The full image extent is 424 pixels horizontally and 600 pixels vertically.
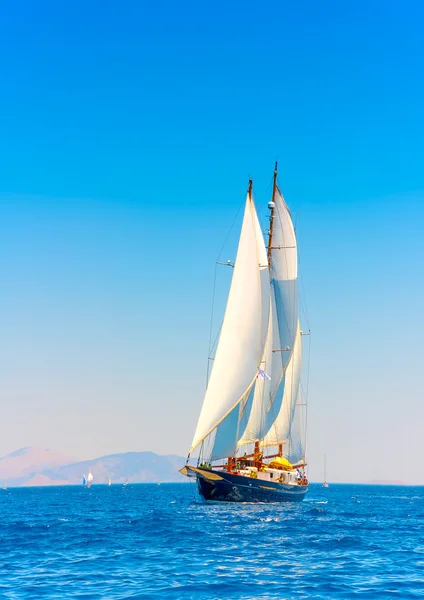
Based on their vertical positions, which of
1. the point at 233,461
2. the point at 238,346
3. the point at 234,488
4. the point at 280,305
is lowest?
the point at 234,488

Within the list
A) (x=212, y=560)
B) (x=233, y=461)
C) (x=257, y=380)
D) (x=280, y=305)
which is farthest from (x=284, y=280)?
(x=212, y=560)

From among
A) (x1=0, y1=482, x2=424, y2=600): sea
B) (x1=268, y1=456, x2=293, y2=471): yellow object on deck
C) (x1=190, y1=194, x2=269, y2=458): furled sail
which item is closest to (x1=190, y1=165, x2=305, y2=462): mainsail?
(x1=190, y1=194, x2=269, y2=458): furled sail

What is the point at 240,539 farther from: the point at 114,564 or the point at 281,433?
the point at 281,433

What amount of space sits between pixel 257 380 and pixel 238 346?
900 cm

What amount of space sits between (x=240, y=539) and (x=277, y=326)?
43597mm

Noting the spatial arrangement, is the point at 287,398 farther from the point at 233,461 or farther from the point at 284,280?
the point at 233,461

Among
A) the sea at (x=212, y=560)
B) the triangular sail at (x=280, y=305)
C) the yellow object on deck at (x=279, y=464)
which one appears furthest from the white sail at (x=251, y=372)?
the sea at (x=212, y=560)

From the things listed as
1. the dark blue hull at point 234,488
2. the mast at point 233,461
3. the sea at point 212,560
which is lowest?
the sea at point 212,560

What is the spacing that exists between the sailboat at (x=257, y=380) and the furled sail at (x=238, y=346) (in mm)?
91

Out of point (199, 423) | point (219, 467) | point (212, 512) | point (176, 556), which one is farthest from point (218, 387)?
point (176, 556)

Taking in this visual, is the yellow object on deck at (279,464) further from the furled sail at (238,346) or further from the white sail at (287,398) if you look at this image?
the furled sail at (238,346)

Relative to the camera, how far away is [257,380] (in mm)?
76688

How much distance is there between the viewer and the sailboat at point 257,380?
220 feet

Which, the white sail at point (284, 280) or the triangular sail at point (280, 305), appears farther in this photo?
the white sail at point (284, 280)
